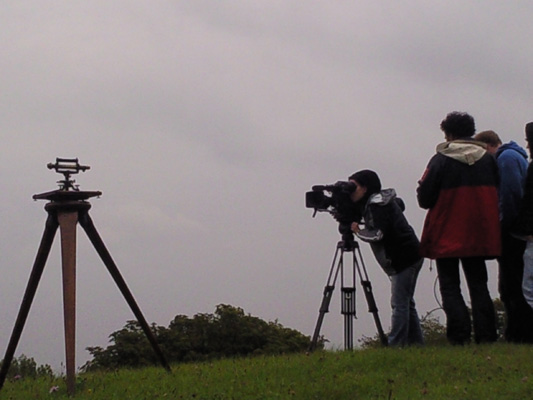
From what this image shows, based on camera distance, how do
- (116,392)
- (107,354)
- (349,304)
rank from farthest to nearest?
(107,354)
(349,304)
(116,392)

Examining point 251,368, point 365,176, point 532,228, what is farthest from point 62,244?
point 532,228

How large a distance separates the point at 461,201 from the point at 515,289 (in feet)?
4.35

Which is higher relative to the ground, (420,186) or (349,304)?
(420,186)

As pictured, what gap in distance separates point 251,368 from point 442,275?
2419 millimetres

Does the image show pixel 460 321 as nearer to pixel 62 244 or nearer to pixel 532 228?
pixel 532 228

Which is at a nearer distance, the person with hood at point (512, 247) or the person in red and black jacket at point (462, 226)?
the person in red and black jacket at point (462, 226)

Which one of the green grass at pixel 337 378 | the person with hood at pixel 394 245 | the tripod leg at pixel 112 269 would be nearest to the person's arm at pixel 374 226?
the person with hood at pixel 394 245

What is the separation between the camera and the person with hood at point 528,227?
9242 millimetres

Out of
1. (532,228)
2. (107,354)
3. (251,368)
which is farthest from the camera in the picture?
(107,354)

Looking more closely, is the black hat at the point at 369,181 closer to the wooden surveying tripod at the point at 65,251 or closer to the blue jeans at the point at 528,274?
the blue jeans at the point at 528,274

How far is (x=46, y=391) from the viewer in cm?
812

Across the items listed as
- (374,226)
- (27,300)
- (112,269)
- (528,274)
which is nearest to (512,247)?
(528,274)

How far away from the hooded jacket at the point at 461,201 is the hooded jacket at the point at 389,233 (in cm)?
18

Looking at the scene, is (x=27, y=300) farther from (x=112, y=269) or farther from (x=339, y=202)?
(x=339, y=202)
